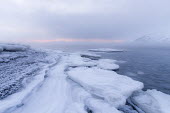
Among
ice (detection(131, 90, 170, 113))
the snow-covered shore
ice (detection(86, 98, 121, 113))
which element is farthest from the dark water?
ice (detection(86, 98, 121, 113))

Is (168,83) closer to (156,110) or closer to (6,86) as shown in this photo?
(156,110)

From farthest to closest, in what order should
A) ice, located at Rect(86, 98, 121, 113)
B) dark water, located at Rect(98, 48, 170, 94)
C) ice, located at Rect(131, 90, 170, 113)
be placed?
1. dark water, located at Rect(98, 48, 170, 94)
2. ice, located at Rect(131, 90, 170, 113)
3. ice, located at Rect(86, 98, 121, 113)

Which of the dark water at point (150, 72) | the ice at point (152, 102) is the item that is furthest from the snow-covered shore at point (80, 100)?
the dark water at point (150, 72)

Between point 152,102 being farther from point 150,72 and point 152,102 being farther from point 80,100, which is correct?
point 150,72

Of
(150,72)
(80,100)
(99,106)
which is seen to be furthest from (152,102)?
(150,72)

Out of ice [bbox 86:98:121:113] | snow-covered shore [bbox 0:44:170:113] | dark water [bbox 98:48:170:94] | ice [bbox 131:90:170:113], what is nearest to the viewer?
snow-covered shore [bbox 0:44:170:113]

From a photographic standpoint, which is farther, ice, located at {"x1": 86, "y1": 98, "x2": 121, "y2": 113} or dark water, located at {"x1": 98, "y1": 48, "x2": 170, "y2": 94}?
dark water, located at {"x1": 98, "y1": 48, "x2": 170, "y2": 94}

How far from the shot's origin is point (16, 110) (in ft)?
12.2

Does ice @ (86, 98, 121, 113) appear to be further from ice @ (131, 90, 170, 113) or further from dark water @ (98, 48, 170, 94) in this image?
dark water @ (98, 48, 170, 94)

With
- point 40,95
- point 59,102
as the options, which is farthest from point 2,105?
point 59,102

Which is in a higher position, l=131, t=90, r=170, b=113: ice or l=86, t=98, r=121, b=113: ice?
l=86, t=98, r=121, b=113: ice

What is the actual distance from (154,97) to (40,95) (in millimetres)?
6065

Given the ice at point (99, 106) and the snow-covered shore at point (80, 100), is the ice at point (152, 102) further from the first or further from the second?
the ice at point (99, 106)

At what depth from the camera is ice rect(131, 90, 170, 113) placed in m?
5.06
